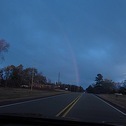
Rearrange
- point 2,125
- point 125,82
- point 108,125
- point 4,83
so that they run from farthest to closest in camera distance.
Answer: point 125,82 < point 4,83 < point 2,125 < point 108,125

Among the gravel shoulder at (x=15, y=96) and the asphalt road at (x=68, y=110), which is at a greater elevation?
the gravel shoulder at (x=15, y=96)

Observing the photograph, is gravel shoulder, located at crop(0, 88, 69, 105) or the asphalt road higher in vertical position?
gravel shoulder, located at crop(0, 88, 69, 105)

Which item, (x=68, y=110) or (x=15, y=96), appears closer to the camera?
(x=68, y=110)

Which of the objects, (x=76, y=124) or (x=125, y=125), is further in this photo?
(x=125, y=125)

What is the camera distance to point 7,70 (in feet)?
595

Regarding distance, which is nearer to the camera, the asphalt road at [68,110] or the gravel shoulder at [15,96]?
the asphalt road at [68,110]

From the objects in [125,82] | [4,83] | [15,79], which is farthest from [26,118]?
[125,82]

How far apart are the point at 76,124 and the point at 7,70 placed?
17736cm

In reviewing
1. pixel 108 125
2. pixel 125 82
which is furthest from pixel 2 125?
pixel 125 82

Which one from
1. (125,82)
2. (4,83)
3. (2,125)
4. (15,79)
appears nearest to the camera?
(2,125)

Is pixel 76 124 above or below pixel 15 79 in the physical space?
below

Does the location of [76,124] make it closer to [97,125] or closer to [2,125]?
[97,125]

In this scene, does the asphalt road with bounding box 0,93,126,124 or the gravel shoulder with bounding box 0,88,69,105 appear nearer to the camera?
the asphalt road with bounding box 0,93,126,124

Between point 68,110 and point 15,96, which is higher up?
point 15,96
